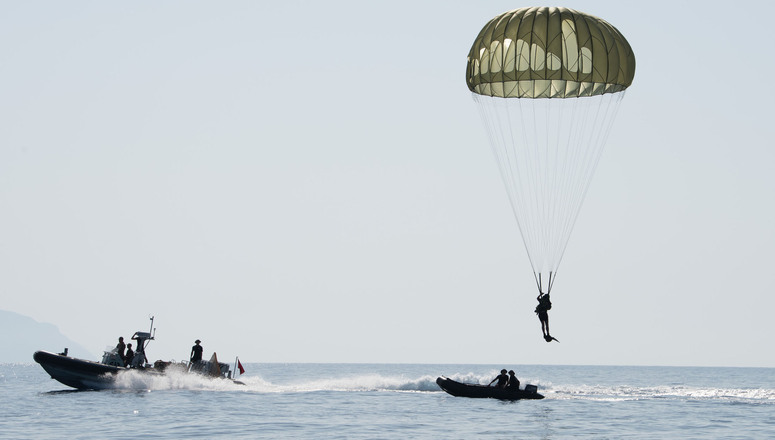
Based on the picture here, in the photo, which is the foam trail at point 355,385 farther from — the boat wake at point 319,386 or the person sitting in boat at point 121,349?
the person sitting in boat at point 121,349

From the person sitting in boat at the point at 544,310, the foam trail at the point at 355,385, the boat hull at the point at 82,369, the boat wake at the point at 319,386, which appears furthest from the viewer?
the foam trail at the point at 355,385

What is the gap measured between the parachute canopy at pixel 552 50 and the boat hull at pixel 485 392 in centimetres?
1466

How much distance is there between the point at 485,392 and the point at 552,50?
54.7ft

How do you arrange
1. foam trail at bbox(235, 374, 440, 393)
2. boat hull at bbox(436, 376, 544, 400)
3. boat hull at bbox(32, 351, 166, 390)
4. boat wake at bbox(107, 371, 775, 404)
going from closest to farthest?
boat hull at bbox(32, 351, 166, 390) → boat wake at bbox(107, 371, 775, 404) → boat hull at bbox(436, 376, 544, 400) → foam trail at bbox(235, 374, 440, 393)

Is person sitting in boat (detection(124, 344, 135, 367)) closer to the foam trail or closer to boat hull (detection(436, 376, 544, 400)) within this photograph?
the foam trail

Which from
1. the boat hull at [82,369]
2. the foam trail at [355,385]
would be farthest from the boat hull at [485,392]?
the boat hull at [82,369]

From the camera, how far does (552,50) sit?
2686 cm

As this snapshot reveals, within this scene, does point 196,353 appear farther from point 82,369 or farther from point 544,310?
point 544,310

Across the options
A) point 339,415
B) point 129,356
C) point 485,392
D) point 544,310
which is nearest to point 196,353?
point 129,356

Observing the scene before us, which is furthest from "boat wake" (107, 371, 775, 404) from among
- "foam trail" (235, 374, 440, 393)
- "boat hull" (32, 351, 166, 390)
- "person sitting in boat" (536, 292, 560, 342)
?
"person sitting in boat" (536, 292, 560, 342)

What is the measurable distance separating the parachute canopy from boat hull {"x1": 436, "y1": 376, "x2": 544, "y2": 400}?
48.1 ft

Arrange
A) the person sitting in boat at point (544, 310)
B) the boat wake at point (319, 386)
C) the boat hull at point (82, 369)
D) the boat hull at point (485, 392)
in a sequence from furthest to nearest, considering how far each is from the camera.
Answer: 1. the boat hull at point (485, 392)
2. the boat wake at point (319, 386)
3. the boat hull at point (82, 369)
4. the person sitting in boat at point (544, 310)

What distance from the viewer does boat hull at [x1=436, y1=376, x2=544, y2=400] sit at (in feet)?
127

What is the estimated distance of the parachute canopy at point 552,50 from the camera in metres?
27.0
